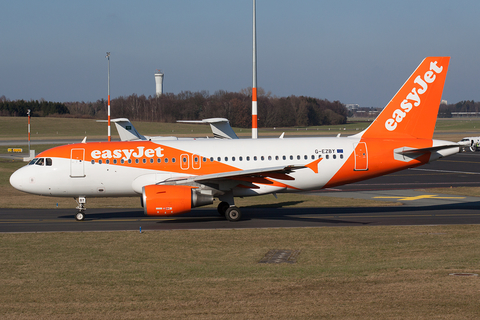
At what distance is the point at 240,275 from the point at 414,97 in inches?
665

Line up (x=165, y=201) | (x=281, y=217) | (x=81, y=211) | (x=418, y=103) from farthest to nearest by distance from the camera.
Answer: (x=418, y=103)
(x=281, y=217)
(x=81, y=211)
(x=165, y=201)

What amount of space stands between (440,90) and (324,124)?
17413 cm

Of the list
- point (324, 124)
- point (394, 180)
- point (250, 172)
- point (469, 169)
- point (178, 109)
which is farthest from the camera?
point (324, 124)

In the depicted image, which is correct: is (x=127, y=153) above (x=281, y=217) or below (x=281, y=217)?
above

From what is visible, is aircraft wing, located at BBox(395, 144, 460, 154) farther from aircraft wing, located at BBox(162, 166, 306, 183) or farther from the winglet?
aircraft wing, located at BBox(162, 166, 306, 183)

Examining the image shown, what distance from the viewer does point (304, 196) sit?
33.9 m

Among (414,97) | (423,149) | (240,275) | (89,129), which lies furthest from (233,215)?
(89,129)

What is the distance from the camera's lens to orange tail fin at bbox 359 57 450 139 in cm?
2652

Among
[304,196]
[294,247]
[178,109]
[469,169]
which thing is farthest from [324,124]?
[294,247]

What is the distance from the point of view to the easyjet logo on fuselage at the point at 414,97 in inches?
1043

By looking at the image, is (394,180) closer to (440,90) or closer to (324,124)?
(440,90)

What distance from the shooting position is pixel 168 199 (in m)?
22.9

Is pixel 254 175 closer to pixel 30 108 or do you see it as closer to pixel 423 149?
pixel 423 149

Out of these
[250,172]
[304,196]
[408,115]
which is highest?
[408,115]
